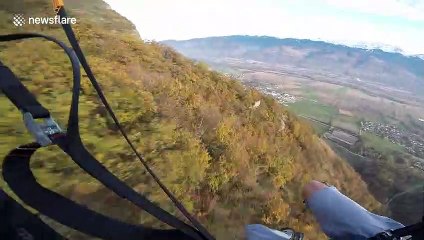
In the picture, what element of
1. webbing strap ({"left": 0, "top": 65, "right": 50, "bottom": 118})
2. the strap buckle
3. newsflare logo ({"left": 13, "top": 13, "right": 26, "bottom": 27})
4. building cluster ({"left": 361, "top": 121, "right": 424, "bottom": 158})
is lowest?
building cluster ({"left": 361, "top": 121, "right": 424, "bottom": 158})

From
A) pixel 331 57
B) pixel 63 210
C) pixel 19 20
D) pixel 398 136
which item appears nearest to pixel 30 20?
pixel 19 20

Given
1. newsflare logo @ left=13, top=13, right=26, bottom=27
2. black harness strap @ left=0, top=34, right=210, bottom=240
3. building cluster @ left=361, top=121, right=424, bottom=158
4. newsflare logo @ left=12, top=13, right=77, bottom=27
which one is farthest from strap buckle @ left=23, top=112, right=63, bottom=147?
building cluster @ left=361, top=121, right=424, bottom=158

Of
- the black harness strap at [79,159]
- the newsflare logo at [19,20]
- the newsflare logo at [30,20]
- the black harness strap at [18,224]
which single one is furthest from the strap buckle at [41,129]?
the newsflare logo at [19,20]

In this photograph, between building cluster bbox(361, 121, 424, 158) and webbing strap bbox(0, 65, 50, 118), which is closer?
webbing strap bbox(0, 65, 50, 118)

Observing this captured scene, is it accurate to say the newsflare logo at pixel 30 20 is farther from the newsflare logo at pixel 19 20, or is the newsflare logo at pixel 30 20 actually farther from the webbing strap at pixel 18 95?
the webbing strap at pixel 18 95

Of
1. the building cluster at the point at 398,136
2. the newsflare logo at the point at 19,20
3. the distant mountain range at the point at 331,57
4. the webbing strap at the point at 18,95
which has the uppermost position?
the newsflare logo at the point at 19,20

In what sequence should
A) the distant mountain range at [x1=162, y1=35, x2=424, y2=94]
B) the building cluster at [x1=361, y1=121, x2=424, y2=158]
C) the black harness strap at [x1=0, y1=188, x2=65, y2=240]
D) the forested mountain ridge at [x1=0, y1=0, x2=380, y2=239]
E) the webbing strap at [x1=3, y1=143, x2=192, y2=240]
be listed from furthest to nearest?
1. the distant mountain range at [x1=162, y1=35, x2=424, y2=94]
2. the building cluster at [x1=361, y1=121, x2=424, y2=158]
3. the forested mountain ridge at [x1=0, y1=0, x2=380, y2=239]
4. the webbing strap at [x1=3, y1=143, x2=192, y2=240]
5. the black harness strap at [x1=0, y1=188, x2=65, y2=240]

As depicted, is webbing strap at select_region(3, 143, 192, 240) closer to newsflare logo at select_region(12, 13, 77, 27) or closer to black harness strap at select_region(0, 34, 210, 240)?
black harness strap at select_region(0, 34, 210, 240)

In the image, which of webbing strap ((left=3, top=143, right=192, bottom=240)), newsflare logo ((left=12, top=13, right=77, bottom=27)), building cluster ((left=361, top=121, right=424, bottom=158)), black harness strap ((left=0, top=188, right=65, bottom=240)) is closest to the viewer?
black harness strap ((left=0, top=188, right=65, bottom=240))
